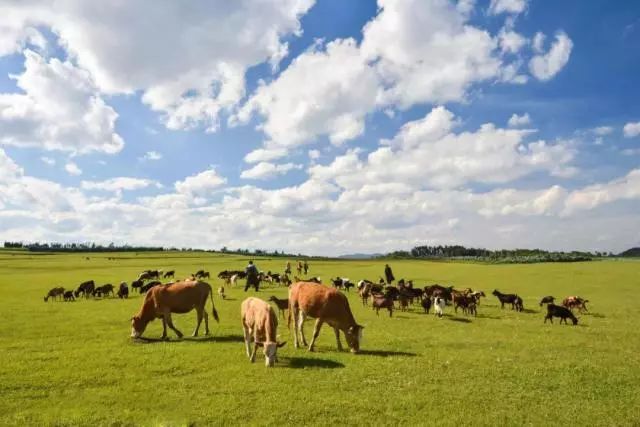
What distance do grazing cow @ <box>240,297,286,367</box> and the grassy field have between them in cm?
44

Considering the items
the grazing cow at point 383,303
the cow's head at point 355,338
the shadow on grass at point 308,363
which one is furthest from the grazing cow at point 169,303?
Answer: the grazing cow at point 383,303

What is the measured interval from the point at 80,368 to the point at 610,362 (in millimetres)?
16821

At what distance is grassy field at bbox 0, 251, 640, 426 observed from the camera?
1075 centimetres

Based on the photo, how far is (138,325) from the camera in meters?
18.6

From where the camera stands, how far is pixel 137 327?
18.5m

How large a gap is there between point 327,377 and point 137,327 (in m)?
8.99

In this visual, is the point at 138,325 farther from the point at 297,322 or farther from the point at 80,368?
the point at 297,322

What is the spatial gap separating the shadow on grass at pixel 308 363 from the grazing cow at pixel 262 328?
1.68ft

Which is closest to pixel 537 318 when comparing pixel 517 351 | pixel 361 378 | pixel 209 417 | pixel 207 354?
pixel 517 351

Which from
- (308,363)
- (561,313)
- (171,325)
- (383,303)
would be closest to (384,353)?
(308,363)

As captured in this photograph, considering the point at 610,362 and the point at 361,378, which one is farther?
the point at 610,362

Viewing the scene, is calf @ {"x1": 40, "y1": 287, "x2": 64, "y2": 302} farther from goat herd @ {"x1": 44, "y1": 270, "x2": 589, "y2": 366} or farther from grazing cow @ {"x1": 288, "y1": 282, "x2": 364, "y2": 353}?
grazing cow @ {"x1": 288, "y1": 282, "x2": 364, "y2": 353}

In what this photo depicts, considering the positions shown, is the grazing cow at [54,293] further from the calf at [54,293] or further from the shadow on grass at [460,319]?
the shadow on grass at [460,319]

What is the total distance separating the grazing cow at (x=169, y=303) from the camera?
18.8 m
